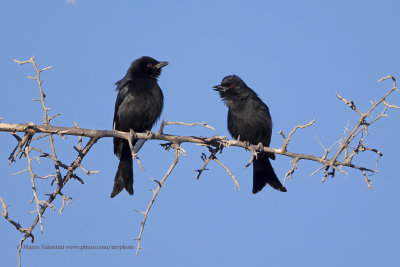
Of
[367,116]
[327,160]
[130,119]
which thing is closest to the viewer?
[367,116]

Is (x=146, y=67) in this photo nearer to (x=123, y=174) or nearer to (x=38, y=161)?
(x=123, y=174)

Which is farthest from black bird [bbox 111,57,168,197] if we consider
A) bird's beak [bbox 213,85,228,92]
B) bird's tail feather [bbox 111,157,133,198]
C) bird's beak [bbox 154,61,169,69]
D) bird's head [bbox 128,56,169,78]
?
bird's beak [bbox 213,85,228,92]

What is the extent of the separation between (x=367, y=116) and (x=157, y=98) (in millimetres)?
3411

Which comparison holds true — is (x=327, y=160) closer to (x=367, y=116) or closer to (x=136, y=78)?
(x=367, y=116)

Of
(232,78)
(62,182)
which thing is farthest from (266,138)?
(62,182)

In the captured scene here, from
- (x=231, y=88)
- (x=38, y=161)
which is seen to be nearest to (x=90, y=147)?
(x=38, y=161)

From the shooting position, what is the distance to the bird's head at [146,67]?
7.96m

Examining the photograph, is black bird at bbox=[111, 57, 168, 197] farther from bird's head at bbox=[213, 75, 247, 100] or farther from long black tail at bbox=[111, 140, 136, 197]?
bird's head at bbox=[213, 75, 247, 100]

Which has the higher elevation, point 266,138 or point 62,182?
point 266,138

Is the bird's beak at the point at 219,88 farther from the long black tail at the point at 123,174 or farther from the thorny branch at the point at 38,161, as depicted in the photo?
the thorny branch at the point at 38,161

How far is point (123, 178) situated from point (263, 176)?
1964 mm

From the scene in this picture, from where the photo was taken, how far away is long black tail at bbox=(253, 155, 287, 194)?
762 cm

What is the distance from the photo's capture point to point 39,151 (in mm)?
4887

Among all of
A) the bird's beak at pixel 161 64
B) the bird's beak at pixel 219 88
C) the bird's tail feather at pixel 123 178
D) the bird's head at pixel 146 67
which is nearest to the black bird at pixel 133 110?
the bird's tail feather at pixel 123 178
